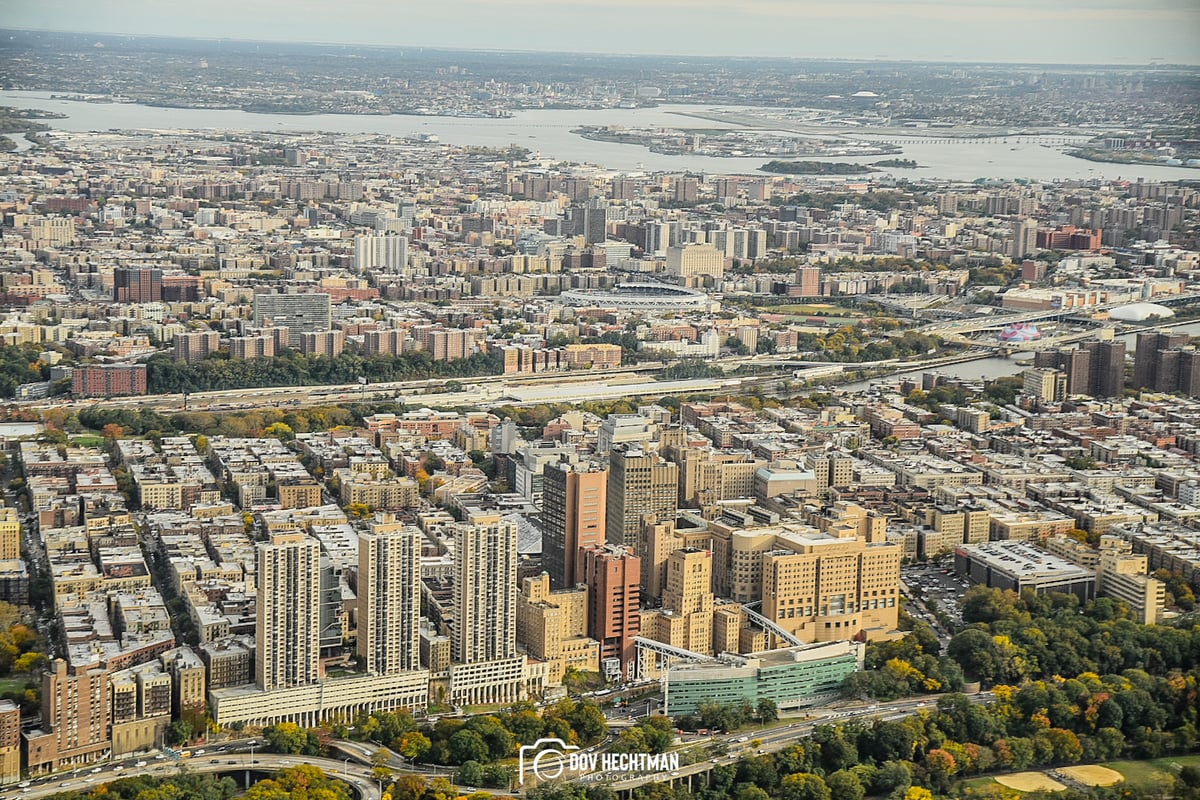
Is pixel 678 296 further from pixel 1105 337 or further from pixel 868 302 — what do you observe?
pixel 1105 337

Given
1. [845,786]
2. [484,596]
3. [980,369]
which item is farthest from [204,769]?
[980,369]

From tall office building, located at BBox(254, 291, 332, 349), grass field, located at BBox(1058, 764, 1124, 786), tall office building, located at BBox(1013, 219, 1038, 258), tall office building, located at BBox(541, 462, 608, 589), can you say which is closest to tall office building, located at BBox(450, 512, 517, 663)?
tall office building, located at BBox(541, 462, 608, 589)

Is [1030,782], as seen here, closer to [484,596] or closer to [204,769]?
[484,596]

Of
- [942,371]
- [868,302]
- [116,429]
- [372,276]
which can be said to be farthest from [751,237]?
[116,429]

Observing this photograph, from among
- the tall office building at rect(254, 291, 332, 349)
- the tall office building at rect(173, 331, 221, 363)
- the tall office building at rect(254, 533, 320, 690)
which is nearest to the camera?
the tall office building at rect(254, 533, 320, 690)

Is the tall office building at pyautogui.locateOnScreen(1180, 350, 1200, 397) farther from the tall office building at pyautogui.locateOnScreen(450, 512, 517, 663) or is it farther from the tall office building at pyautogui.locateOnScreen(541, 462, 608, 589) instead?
the tall office building at pyautogui.locateOnScreen(450, 512, 517, 663)
